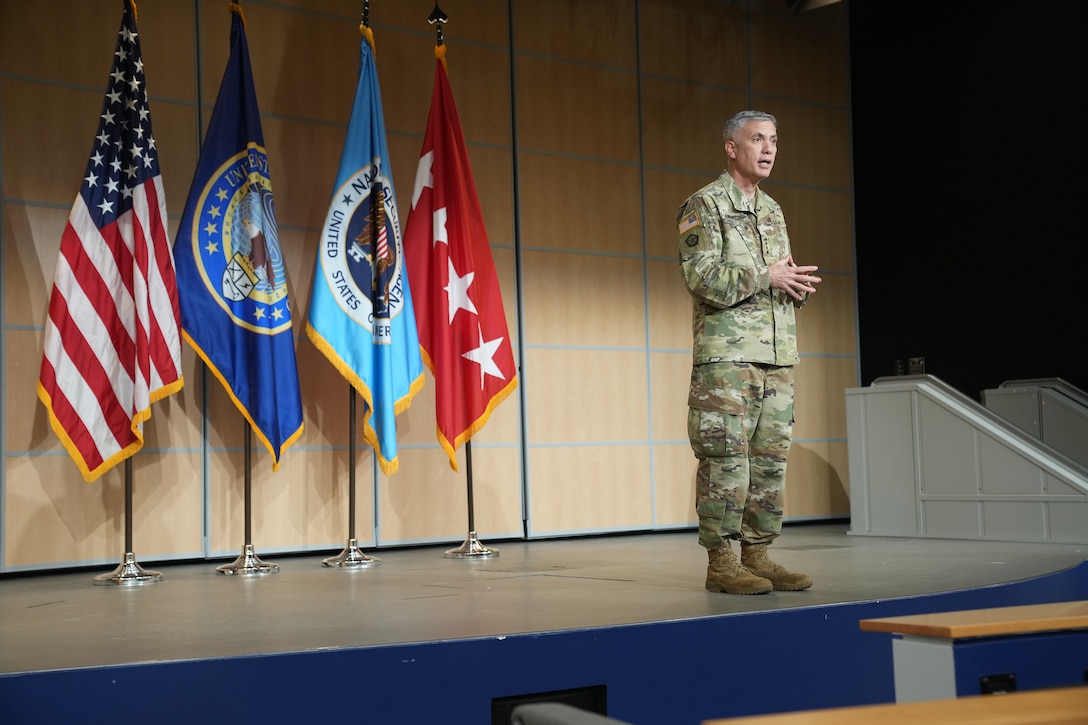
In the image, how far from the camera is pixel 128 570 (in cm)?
488

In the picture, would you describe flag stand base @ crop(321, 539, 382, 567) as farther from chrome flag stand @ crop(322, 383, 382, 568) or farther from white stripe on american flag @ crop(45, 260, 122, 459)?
white stripe on american flag @ crop(45, 260, 122, 459)

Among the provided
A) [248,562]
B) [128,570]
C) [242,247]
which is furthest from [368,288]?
[128,570]

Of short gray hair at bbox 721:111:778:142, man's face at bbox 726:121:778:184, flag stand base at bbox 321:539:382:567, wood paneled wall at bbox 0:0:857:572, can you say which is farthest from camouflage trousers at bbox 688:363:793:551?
wood paneled wall at bbox 0:0:857:572

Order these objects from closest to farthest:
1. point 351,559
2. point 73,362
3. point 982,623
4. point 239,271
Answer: point 982,623
point 73,362
point 239,271
point 351,559

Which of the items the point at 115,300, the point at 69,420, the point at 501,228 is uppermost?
the point at 501,228

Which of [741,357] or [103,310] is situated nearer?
[741,357]

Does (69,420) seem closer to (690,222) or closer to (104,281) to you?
(104,281)

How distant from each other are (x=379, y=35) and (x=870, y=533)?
4189 mm

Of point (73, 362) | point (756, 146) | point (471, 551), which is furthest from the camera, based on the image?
point (471, 551)

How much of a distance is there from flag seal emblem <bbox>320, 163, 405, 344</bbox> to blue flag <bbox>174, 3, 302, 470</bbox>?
0.30m

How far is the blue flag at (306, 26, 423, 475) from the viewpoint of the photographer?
18.3 feet

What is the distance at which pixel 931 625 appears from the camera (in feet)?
5.74

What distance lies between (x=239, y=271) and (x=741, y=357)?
279cm

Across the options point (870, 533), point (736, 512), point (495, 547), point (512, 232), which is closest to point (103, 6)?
point (512, 232)
